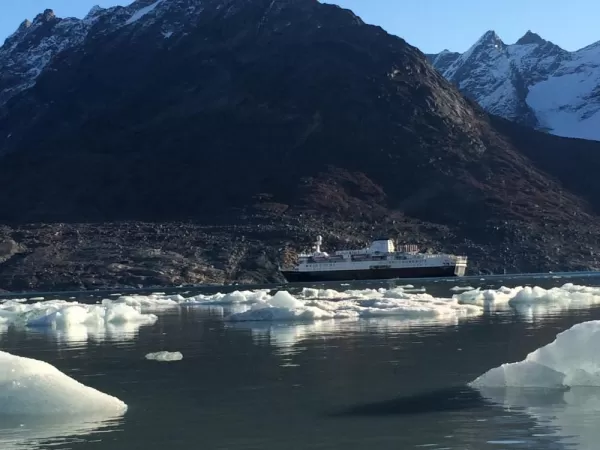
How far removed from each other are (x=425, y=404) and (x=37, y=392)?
9.45 metres

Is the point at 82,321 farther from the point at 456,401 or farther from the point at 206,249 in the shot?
the point at 206,249

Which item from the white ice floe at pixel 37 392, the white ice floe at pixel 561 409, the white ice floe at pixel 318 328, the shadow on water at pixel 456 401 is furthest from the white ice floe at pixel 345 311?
the white ice floe at pixel 37 392

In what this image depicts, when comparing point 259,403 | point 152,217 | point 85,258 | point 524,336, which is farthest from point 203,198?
point 259,403

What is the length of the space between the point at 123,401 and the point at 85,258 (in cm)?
13272

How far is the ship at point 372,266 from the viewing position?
515 feet

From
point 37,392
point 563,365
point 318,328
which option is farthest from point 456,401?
point 318,328

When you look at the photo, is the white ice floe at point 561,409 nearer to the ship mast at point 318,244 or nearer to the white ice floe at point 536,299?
the white ice floe at point 536,299

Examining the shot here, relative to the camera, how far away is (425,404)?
2278cm

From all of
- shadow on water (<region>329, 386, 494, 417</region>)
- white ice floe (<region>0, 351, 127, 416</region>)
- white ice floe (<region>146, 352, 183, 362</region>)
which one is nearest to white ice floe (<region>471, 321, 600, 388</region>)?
shadow on water (<region>329, 386, 494, 417</region>)

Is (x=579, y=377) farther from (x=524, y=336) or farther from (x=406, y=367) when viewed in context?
(x=524, y=336)

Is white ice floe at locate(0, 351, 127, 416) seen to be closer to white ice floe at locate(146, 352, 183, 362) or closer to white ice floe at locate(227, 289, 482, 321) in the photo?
white ice floe at locate(146, 352, 183, 362)

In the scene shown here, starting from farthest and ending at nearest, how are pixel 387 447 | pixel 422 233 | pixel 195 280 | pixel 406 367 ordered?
pixel 422 233
pixel 195 280
pixel 406 367
pixel 387 447

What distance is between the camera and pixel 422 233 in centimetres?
18425

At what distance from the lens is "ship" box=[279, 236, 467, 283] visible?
156875 mm
